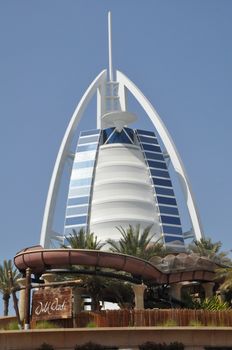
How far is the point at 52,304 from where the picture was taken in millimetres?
37344

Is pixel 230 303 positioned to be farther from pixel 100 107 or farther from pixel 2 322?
pixel 100 107

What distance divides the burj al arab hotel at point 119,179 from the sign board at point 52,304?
5554 centimetres

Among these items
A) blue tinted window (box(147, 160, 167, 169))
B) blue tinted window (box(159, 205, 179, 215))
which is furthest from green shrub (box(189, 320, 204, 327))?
blue tinted window (box(147, 160, 167, 169))

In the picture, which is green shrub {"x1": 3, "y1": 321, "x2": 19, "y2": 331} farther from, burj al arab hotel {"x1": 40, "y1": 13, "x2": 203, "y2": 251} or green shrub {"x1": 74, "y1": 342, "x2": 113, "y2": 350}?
burj al arab hotel {"x1": 40, "y1": 13, "x2": 203, "y2": 251}

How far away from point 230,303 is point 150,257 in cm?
864

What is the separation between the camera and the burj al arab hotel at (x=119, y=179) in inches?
3910

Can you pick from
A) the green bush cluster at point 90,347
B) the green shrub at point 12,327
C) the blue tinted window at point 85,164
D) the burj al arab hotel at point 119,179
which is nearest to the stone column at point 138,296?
the green bush cluster at point 90,347

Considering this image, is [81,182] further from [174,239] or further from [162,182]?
[174,239]

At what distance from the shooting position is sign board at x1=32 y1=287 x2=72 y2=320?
3672 cm

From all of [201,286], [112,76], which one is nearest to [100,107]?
[112,76]

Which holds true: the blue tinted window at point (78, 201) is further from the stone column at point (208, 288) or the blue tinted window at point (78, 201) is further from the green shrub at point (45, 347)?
the green shrub at point (45, 347)

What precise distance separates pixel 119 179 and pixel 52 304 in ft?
220

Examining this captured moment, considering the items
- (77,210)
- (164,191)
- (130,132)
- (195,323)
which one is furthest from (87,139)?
(195,323)

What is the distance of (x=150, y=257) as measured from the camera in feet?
189
